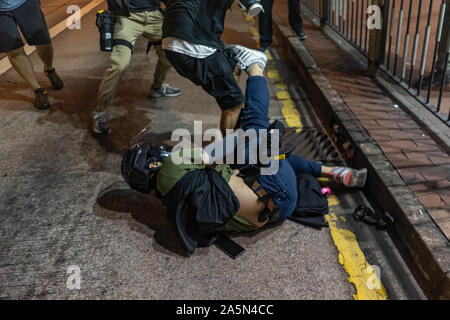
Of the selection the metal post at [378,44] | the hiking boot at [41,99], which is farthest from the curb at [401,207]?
the hiking boot at [41,99]

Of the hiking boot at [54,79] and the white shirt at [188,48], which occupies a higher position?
the white shirt at [188,48]

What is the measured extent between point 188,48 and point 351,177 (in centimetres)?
161

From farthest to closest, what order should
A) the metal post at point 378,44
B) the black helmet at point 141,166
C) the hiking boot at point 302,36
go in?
the hiking boot at point 302,36
the metal post at point 378,44
the black helmet at point 141,166

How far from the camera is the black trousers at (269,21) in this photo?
5.91m

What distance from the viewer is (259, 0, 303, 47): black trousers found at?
5914 millimetres

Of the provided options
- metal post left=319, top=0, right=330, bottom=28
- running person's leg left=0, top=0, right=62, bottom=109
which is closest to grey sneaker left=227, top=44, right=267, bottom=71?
running person's leg left=0, top=0, right=62, bottom=109

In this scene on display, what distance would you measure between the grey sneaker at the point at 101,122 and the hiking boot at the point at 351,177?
7.97ft

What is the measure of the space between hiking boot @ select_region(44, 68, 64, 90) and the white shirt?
2947mm

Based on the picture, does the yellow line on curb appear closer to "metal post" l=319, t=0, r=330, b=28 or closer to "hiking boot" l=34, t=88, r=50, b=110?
"hiking boot" l=34, t=88, r=50, b=110

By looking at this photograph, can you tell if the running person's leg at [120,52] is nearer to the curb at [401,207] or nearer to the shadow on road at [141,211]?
the shadow on road at [141,211]

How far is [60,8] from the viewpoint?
35.1ft

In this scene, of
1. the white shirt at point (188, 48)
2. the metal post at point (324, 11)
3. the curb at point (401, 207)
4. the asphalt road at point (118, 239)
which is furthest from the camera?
the metal post at point (324, 11)
